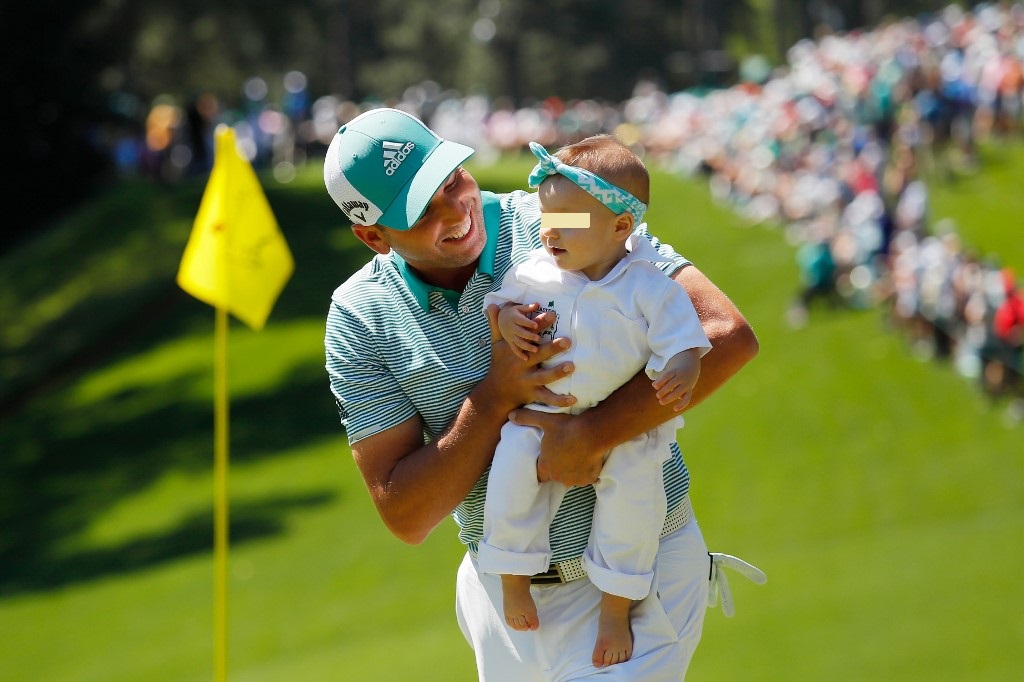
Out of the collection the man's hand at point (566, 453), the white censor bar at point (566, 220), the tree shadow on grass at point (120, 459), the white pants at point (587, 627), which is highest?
the white censor bar at point (566, 220)

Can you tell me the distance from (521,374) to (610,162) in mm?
428

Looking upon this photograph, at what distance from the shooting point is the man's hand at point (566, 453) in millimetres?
2729

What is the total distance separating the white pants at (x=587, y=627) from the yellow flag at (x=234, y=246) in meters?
4.27

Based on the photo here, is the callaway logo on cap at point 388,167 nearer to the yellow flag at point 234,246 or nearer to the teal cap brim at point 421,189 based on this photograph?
the teal cap brim at point 421,189

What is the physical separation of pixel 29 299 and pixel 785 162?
516 inches

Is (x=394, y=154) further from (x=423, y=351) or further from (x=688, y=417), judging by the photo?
(x=688, y=417)

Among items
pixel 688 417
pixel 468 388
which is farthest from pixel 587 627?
pixel 688 417

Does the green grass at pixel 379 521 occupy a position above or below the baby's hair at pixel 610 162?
below

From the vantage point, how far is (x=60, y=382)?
21.8 meters

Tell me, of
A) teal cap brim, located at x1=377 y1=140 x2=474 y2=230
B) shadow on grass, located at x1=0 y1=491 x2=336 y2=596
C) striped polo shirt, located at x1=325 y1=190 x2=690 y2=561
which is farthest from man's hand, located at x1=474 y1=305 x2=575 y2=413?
shadow on grass, located at x1=0 y1=491 x2=336 y2=596

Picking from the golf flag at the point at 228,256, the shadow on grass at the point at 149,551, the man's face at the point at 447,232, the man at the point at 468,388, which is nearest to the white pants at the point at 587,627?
the man at the point at 468,388

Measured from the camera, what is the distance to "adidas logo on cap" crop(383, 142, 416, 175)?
2.83 metres

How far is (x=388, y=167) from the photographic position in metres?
2.84

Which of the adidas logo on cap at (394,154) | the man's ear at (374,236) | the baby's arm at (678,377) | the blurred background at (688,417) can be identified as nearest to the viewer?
the baby's arm at (678,377)
